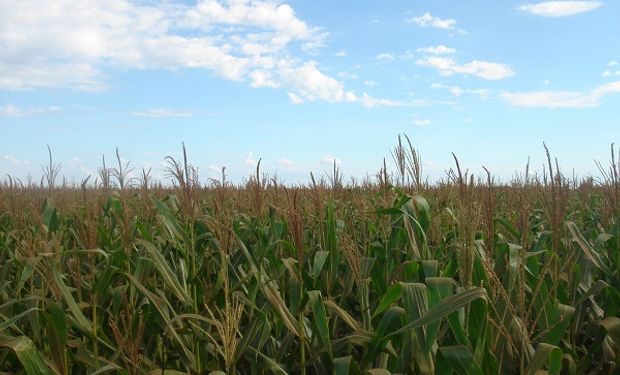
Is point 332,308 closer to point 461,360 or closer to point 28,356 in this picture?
point 461,360

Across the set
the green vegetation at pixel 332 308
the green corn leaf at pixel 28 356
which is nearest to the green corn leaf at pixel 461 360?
the green vegetation at pixel 332 308

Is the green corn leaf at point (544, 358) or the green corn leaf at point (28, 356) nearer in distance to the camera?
the green corn leaf at point (544, 358)

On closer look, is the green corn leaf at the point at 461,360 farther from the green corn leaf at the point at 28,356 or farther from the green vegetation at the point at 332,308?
the green corn leaf at the point at 28,356

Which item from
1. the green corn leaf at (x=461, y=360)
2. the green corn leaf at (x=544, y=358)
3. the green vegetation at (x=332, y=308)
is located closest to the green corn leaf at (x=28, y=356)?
the green vegetation at (x=332, y=308)

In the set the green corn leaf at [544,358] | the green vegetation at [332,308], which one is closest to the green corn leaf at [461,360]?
the green vegetation at [332,308]

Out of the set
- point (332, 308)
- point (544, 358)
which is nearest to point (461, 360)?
point (544, 358)

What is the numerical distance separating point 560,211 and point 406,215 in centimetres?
79

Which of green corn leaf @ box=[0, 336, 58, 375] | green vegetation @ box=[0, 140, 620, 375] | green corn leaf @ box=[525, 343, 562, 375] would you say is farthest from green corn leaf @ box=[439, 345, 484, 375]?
green corn leaf @ box=[0, 336, 58, 375]

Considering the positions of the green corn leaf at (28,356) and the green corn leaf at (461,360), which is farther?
the green corn leaf at (28,356)

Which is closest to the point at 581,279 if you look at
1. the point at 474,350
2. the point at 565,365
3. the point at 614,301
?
the point at 614,301

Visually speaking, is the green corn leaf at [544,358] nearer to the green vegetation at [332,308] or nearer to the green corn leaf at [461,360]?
the green vegetation at [332,308]

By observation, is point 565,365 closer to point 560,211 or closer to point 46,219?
point 560,211

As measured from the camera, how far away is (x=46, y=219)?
4.64 m

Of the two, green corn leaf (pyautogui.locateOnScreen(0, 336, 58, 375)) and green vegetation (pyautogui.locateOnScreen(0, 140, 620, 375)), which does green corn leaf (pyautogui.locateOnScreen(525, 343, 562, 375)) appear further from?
green corn leaf (pyautogui.locateOnScreen(0, 336, 58, 375))
